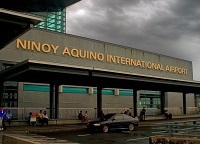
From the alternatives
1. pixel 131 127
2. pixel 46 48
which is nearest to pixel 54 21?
pixel 46 48

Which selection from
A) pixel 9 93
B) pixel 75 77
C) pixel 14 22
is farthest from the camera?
pixel 9 93

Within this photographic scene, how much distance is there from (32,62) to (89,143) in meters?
7.55

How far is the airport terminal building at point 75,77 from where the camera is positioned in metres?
24.6

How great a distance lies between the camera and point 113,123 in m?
22.5

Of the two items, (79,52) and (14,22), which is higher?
(79,52)

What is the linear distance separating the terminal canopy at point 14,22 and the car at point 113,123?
30.0 feet

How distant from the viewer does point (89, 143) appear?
631 inches

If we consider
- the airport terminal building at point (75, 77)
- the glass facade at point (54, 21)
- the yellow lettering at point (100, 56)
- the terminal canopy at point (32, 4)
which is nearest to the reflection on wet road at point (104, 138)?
the airport terminal building at point (75, 77)

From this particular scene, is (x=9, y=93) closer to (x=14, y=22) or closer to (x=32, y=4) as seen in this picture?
(x=32, y=4)

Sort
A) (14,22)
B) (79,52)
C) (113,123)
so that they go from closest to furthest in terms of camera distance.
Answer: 1. (14,22)
2. (113,123)
3. (79,52)

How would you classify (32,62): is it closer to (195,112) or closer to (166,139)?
(166,139)

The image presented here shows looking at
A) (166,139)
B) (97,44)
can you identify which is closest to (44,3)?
(97,44)

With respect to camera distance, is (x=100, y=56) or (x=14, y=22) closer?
(x=14, y=22)

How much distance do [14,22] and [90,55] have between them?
1014 inches
